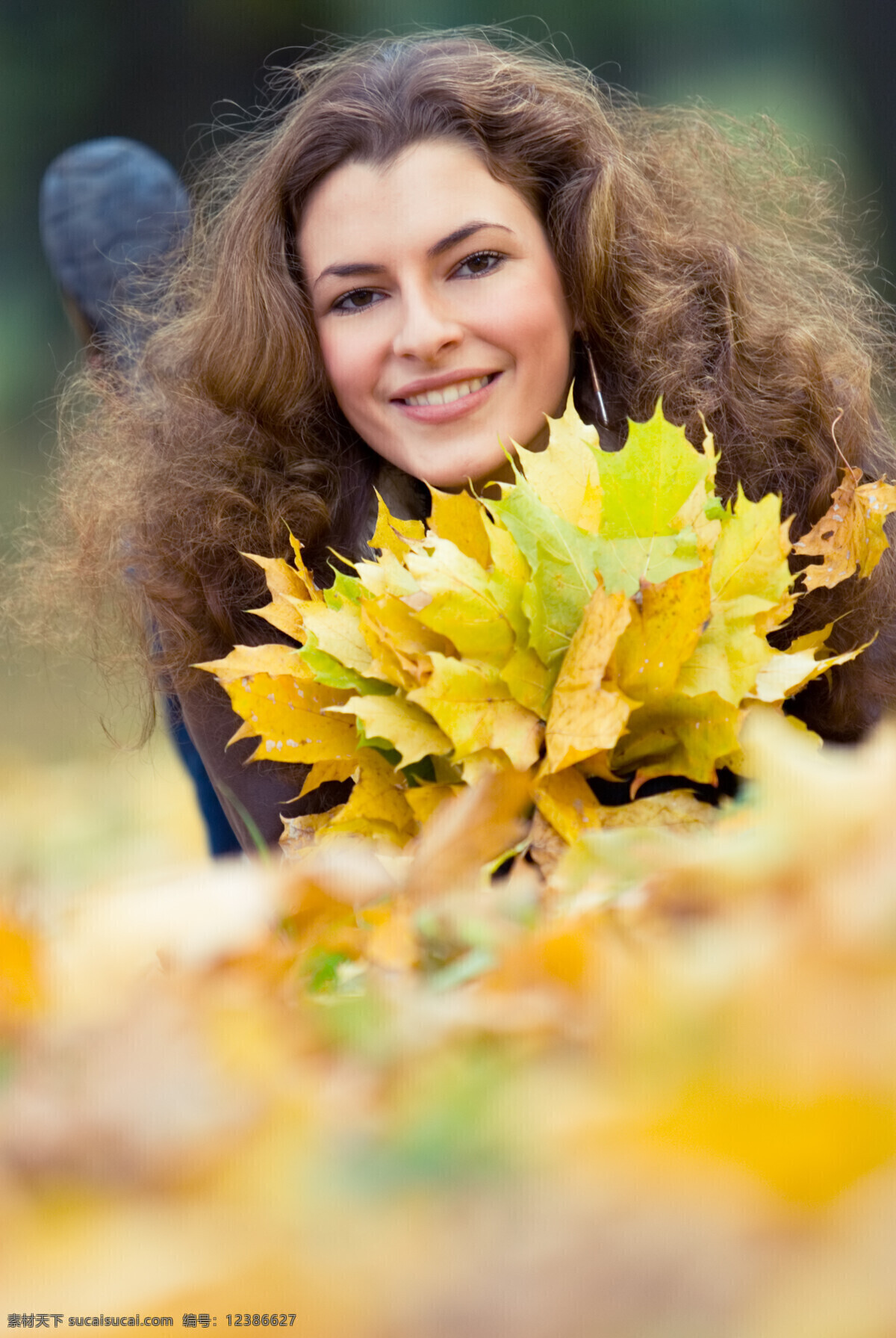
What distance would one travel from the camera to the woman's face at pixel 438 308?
84cm

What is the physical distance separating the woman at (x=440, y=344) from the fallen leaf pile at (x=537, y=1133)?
1.94 ft

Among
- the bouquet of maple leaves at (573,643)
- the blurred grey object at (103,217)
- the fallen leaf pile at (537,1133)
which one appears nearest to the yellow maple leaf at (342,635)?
the bouquet of maple leaves at (573,643)

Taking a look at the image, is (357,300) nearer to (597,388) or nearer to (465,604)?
(597,388)

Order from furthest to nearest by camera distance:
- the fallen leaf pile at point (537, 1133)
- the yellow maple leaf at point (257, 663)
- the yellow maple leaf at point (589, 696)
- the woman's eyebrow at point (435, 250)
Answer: the woman's eyebrow at point (435, 250), the yellow maple leaf at point (257, 663), the yellow maple leaf at point (589, 696), the fallen leaf pile at point (537, 1133)

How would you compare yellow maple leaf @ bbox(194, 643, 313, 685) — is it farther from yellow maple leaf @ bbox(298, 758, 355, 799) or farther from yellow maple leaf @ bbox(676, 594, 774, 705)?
yellow maple leaf @ bbox(676, 594, 774, 705)

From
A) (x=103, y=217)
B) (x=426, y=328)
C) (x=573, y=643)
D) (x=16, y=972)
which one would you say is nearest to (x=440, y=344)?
(x=426, y=328)

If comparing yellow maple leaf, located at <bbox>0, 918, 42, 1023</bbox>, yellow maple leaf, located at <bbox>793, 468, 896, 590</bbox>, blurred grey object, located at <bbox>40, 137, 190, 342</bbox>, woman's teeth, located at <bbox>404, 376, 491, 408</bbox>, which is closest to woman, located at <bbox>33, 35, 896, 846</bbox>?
woman's teeth, located at <bbox>404, 376, 491, 408</bbox>

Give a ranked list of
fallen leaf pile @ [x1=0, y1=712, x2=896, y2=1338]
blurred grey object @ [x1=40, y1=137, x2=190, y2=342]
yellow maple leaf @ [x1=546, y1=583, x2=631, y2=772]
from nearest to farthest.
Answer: fallen leaf pile @ [x1=0, y1=712, x2=896, y2=1338] → yellow maple leaf @ [x1=546, y1=583, x2=631, y2=772] → blurred grey object @ [x1=40, y1=137, x2=190, y2=342]

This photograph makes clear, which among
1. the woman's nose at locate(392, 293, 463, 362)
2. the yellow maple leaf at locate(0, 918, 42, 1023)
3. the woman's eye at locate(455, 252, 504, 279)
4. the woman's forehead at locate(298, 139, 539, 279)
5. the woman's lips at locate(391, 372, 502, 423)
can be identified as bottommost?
the woman's lips at locate(391, 372, 502, 423)

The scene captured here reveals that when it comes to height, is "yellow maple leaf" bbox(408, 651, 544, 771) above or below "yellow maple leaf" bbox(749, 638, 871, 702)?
above

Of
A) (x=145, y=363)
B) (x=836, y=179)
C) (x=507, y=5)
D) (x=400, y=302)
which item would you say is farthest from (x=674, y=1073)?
(x=507, y=5)

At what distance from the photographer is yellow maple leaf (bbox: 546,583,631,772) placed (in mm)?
478

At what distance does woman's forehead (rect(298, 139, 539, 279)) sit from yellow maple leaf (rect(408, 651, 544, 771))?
1.37 ft

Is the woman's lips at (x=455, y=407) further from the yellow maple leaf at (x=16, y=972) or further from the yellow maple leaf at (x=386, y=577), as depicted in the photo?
the yellow maple leaf at (x=16, y=972)
